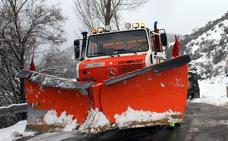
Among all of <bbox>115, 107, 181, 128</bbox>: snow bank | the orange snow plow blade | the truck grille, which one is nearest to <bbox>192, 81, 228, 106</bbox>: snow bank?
the truck grille

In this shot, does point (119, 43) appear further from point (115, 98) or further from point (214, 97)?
point (214, 97)

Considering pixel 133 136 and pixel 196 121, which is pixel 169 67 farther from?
pixel 196 121

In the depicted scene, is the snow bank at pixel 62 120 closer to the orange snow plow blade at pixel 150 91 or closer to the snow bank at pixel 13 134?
the orange snow plow blade at pixel 150 91

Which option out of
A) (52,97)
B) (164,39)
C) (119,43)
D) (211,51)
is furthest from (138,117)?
(211,51)

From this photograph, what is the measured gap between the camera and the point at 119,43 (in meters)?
9.50

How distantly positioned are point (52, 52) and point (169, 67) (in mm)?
10882

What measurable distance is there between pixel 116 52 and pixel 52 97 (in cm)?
208

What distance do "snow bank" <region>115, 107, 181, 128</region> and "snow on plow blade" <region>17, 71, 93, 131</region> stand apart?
68 cm

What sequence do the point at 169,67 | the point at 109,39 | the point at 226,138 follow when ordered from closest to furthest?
the point at 169,67
the point at 226,138
the point at 109,39

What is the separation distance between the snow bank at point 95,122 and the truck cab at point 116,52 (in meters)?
1.47

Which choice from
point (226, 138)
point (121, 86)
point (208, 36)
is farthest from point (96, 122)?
point (208, 36)

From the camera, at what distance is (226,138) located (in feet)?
25.7

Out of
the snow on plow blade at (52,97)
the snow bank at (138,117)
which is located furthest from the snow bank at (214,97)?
the snow on plow blade at (52,97)

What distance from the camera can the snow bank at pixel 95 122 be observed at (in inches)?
285
